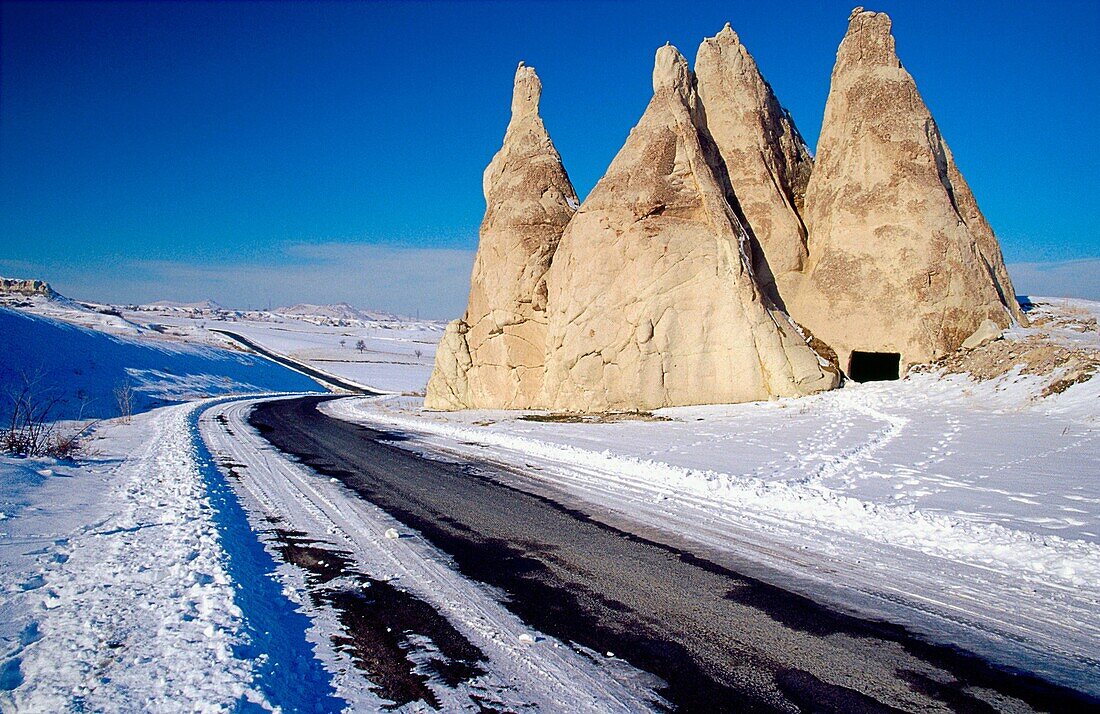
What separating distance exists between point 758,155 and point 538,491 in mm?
23057

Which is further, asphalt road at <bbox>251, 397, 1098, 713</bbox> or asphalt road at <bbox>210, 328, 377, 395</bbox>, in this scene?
asphalt road at <bbox>210, 328, 377, 395</bbox>

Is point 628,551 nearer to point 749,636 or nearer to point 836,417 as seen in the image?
point 749,636

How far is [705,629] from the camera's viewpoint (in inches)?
172

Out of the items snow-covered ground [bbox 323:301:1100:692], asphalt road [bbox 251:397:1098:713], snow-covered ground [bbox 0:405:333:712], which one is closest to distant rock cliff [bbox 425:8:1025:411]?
snow-covered ground [bbox 323:301:1100:692]

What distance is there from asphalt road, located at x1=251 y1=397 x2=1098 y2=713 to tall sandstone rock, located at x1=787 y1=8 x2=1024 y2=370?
19.2m

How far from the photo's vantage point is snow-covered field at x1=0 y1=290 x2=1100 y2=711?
355cm

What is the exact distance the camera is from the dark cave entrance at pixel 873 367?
24205 mm

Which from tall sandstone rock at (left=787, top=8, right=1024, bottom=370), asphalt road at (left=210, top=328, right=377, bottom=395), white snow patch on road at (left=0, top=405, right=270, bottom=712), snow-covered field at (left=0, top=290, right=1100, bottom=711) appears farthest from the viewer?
asphalt road at (left=210, top=328, right=377, bottom=395)

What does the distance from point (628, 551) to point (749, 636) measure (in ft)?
7.06

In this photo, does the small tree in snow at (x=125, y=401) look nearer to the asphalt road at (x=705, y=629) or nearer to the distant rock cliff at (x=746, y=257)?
the distant rock cliff at (x=746, y=257)

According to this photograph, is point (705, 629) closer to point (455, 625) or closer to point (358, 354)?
point (455, 625)

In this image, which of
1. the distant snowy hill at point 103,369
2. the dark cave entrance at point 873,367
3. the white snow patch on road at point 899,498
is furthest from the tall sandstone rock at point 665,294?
the distant snowy hill at point 103,369

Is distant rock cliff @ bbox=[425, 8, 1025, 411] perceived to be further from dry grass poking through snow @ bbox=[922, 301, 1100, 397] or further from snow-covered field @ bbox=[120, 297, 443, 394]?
snow-covered field @ bbox=[120, 297, 443, 394]

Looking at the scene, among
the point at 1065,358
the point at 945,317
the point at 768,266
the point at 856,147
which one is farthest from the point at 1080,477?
the point at 856,147
